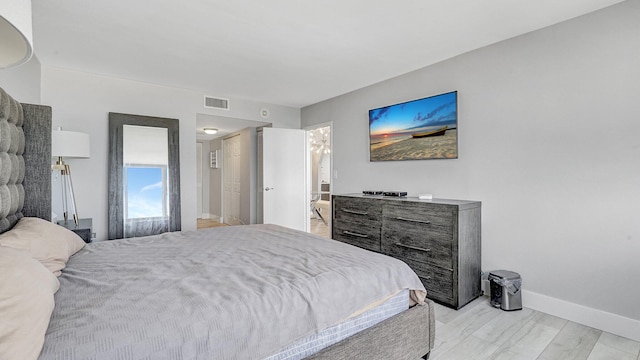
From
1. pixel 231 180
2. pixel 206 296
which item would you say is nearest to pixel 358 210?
pixel 206 296

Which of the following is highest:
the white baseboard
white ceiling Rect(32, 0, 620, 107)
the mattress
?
white ceiling Rect(32, 0, 620, 107)

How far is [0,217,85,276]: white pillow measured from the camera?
4.80 ft

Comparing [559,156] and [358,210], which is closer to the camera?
[559,156]

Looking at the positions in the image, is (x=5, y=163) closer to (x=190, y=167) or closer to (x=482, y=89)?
(x=190, y=167)

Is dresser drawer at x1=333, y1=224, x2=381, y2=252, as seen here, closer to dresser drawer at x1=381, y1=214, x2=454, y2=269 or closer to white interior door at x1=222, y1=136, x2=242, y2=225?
dresser drawer at x1=381, y1=214, x2=454, y2=269

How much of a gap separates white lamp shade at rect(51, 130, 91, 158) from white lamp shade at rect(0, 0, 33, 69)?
99.1 inches

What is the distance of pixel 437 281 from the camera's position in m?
2.76

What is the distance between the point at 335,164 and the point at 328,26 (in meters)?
2.48

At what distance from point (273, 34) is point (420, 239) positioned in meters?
2.32

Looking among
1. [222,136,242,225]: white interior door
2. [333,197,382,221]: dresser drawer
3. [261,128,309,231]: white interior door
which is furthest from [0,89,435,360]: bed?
[222,136,242,225]: white interior door

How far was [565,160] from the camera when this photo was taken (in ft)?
8.16

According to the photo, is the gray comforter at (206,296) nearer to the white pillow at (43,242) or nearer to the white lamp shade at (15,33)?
the white pillow at (43,242)

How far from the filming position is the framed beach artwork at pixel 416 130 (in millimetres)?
3242

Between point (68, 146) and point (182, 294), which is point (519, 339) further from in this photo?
point (68, 146)
